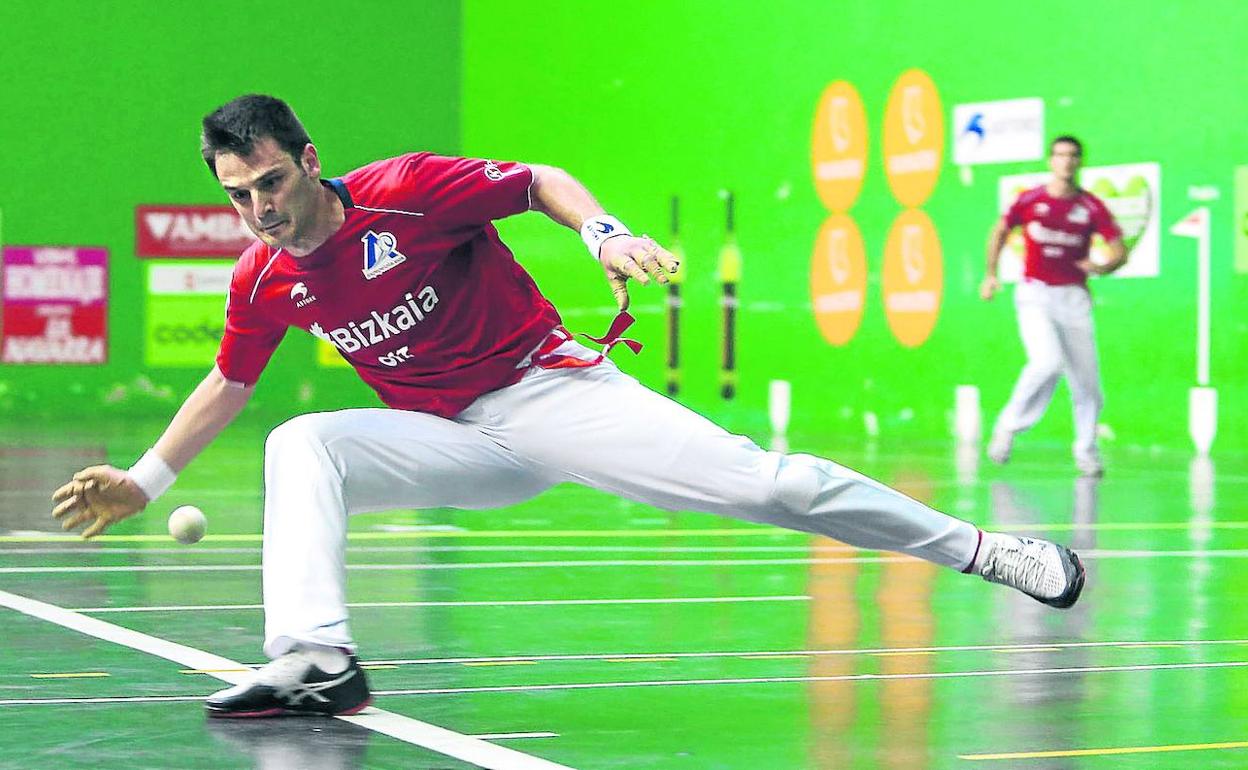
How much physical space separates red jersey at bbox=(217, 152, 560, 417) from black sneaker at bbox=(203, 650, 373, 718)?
2.21 ft

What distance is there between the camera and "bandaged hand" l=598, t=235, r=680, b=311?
4.14 meters

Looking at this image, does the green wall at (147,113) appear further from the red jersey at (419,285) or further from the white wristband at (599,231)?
the white wristband at (599,231)

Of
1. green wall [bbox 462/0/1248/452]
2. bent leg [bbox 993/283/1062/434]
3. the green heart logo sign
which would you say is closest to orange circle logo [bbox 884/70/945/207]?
green wall [bbox 462/0/1248/452]

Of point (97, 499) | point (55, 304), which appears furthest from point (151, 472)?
point (55, 304)

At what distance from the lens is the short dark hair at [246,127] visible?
447 centimetres

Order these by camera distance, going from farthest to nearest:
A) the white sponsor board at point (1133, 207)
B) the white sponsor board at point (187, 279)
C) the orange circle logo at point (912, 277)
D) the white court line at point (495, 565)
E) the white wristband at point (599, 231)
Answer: the white sponsor board at point (187, 279) → the orange circle logo at point (912, 277) → the white sponsor board at point (1133, 207) → the white court line at point (495, 565) → the white wristband at point (599, 231)

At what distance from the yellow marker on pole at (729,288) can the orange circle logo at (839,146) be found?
44.5 inches

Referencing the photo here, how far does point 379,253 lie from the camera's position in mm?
4680

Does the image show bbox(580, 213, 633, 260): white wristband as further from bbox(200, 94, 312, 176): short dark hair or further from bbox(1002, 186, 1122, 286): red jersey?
bbox(1002, 186, 1122, 286): red jersey

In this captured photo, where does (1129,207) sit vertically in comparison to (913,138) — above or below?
below

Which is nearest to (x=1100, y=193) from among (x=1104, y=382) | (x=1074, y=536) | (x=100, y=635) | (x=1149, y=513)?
(x=1104, y=382)

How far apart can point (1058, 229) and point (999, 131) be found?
3.06 metres

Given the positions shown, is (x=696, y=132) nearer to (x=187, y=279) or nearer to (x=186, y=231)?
(x=186, y=231)

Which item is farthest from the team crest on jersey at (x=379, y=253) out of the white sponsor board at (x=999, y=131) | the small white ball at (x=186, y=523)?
the white sponsor board at (x=999, y=131)
